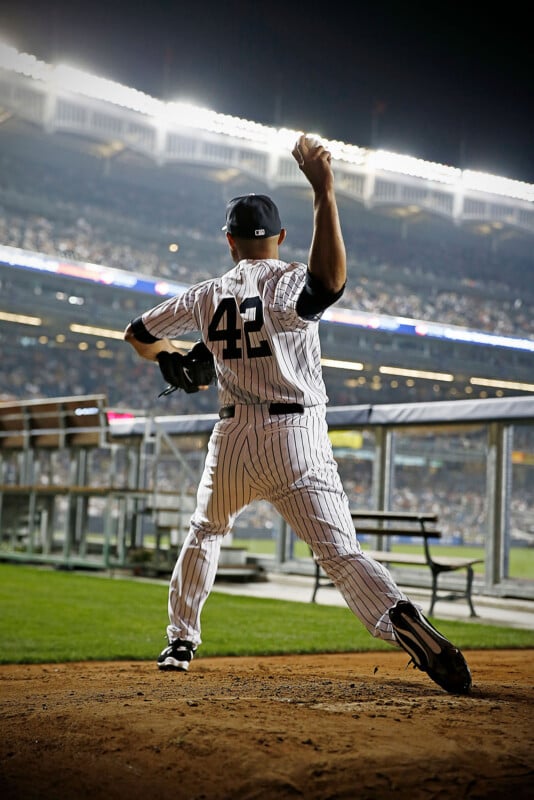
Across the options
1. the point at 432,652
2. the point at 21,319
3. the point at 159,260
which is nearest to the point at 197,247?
the point at 159,260

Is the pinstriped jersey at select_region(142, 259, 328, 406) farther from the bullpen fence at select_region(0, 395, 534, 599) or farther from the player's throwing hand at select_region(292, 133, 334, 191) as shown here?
the bullpen fence at select_region(0, 395, 534, 599)

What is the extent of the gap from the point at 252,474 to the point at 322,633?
282cm

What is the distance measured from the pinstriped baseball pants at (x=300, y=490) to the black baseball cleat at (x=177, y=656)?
0.45 m

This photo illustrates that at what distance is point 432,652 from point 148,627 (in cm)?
323

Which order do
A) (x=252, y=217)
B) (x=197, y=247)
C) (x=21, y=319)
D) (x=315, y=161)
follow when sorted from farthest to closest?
(x=197, y=247) → (x=21, y=319) → (x=252, y=217) → (x=315, y=161)

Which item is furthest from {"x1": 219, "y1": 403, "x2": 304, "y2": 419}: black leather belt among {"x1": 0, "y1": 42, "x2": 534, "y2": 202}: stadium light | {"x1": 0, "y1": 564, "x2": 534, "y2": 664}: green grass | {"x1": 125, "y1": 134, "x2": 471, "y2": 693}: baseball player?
{"x1": 0, "y1": 42, "x2": 534, "y2": 202}: stadium light

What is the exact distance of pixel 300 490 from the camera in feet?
9.34

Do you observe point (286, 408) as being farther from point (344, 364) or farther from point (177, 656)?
point (344, 364)

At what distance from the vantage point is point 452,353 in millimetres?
26422

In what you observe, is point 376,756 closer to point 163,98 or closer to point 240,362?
point 240,362

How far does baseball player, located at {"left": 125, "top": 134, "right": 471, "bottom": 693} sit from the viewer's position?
2646 millimetres

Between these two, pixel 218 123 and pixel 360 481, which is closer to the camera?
pixel 360 481

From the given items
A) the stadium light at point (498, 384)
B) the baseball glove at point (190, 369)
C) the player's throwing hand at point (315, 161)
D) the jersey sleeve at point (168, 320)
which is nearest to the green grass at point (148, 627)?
the baseball glove at point (190, 369)

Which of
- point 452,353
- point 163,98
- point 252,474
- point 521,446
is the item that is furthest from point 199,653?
point 163,98
